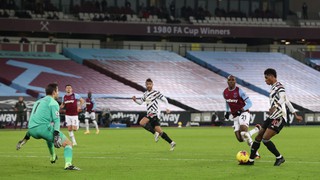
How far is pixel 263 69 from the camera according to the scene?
76.8 m

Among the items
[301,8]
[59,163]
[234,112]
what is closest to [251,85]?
[301,8]

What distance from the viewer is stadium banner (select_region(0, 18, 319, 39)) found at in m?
70.2

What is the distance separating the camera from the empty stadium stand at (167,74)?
65938mm

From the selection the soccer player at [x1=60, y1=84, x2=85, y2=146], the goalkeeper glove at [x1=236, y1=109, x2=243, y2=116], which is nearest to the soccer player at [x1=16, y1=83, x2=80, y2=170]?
the goalkeeper glove at [x1=236, y1=109, x2=243, y2=116]

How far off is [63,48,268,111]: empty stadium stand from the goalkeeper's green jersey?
148ft

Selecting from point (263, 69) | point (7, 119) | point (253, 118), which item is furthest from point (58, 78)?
point (263, 69)

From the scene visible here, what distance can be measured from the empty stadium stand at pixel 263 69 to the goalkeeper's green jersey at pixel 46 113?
53.1m

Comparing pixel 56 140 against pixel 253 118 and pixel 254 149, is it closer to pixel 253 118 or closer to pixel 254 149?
pixel 254 149

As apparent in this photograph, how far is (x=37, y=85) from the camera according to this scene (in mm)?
62812

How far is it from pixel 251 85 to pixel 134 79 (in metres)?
11.4

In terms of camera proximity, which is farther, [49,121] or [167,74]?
[167,74]

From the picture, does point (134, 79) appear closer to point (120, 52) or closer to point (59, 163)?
point (120, 52)

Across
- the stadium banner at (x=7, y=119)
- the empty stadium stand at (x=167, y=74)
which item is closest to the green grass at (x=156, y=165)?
the stadium banner at (x=7, y=119)

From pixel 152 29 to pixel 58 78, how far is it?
1336 cm
